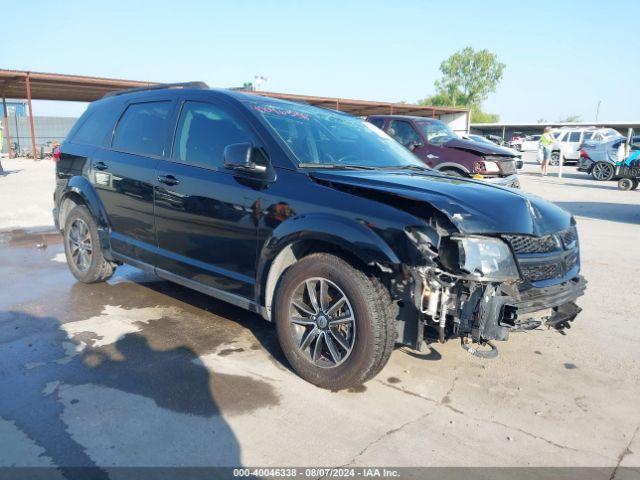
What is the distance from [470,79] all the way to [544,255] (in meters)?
91.0

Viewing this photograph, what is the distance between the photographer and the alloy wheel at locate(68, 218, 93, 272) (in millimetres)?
5461

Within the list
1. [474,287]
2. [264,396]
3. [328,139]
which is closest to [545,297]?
[474,287]

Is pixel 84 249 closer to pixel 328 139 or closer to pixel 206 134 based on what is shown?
pixel 206 134

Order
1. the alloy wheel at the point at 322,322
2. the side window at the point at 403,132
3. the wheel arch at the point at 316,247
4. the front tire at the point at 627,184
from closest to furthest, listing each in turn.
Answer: the wheel arch at the point at 316,247 < the alloy wheel at the point at 322,322 < the side window at the point at 403,132 < the front tire at the point at 627,184

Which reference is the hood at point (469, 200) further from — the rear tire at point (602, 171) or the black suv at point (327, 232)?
the rear tire at point (602, 171)

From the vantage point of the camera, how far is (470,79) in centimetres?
8694

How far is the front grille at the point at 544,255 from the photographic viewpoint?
3170 millimetres

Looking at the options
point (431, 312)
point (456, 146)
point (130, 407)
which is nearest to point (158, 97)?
point (130, 407)

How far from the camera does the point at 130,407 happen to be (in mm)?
3121

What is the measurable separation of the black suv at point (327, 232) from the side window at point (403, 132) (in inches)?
263

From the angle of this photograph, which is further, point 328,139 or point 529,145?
point 529,145

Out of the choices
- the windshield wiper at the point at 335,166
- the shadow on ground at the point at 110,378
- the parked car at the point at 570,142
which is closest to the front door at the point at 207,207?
the windshield wiper at the point at 335,166

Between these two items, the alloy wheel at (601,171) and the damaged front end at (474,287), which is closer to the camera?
the damaged front end at (474,287)

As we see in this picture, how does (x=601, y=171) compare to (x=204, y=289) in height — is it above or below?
above
